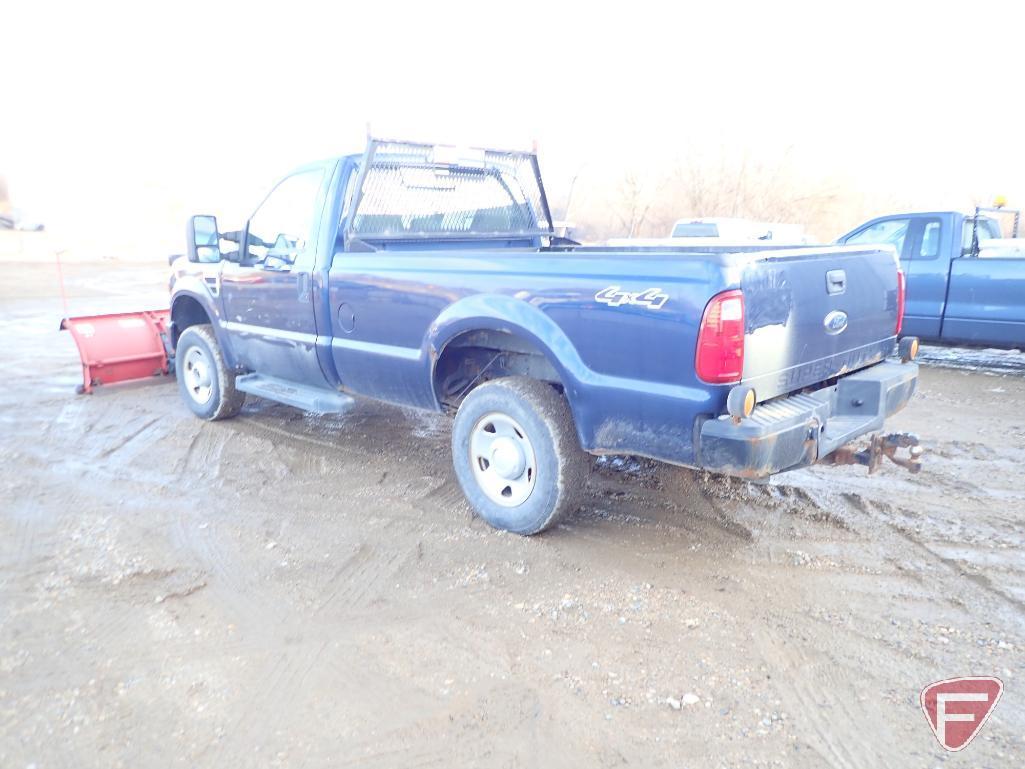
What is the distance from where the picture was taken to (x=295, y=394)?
540 cm

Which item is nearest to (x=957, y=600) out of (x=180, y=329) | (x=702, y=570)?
(x=702, y=570)

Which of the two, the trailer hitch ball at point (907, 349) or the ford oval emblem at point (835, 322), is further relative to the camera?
the trailer hitch ball at point (907, 349)

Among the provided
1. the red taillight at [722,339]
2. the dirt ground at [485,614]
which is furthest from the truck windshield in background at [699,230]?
the red taillight at [722,339]

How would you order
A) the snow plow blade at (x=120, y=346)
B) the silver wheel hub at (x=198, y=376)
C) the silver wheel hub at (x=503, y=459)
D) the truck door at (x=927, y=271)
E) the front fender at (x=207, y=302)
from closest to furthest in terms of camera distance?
the silver wheel hub at (x=503, y=459)
the front fender at (x=207, y=302)
the silver wheel hub at (x=198, y=376)
the snow plow blade at (x=120, y=346)
the truck door at (x=927, y=271)

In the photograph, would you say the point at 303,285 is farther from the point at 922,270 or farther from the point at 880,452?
the point at 922,270

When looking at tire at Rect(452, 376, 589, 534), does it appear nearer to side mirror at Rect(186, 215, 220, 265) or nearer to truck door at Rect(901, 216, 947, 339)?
side mirror at Rect(186, 215, 220, 265)

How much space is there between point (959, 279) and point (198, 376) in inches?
304

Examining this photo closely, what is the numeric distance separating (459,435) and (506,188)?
2.27m

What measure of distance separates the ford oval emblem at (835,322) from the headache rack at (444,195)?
2.65 metres

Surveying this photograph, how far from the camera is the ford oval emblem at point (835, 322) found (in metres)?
3.71

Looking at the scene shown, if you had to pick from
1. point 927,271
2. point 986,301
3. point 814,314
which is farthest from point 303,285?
Answer: point 986,301

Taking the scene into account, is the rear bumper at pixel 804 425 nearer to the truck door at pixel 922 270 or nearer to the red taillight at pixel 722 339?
the red taillight at pixel 722 339

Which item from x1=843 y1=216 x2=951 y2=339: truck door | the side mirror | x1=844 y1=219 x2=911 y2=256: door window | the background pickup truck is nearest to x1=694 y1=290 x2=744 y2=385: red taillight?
the side mirror

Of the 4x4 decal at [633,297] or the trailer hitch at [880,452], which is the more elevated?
the 4x4 decal at [633,297]
